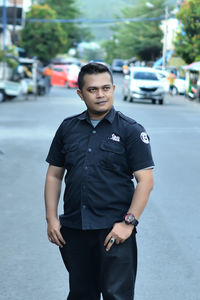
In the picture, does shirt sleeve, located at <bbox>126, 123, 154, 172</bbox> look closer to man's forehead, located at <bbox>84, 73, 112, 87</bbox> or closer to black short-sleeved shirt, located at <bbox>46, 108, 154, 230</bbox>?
black short-sleeved shirt, located at <bbox>46, 108, 154, 230</bbox>

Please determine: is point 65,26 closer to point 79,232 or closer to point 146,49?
point 146,49

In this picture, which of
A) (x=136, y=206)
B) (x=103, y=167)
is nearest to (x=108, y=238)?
(x=136, y=206)

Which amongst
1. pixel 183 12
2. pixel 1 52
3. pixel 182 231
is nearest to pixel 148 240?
pixel 182 231

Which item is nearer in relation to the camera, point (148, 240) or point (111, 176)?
point (111, 176)

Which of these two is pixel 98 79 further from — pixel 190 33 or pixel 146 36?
pixel 146 36

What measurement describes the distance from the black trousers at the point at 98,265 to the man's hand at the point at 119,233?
2.0 inches

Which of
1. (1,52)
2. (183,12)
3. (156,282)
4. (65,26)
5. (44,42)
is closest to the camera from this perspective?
(156,282)

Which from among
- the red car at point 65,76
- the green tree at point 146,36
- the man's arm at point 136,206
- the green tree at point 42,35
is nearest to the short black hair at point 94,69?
the man's arm at point 136,206

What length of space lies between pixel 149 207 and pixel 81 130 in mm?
5041

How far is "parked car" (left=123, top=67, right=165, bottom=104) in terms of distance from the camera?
32469mm

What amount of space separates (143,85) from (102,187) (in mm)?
29179

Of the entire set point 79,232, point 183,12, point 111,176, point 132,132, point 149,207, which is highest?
point 183,12

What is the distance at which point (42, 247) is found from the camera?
641 cm

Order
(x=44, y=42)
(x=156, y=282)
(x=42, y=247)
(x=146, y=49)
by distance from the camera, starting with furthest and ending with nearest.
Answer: (x=146, y=49), (x=44, y=42), (x=42, y=247), (x=156, y=282)
